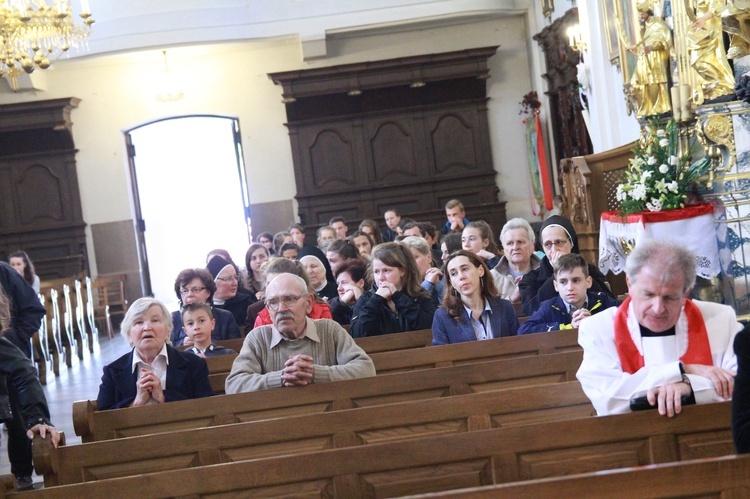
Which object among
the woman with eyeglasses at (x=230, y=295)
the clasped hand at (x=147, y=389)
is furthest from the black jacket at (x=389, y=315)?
the woman with eyeglasses at (x=230, y=295)

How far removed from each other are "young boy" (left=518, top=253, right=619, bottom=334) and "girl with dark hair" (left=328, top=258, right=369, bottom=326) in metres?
1.52

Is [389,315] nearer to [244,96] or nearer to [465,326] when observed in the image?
[465,326]

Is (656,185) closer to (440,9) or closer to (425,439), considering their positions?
(425,439)

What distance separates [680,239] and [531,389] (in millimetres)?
4140

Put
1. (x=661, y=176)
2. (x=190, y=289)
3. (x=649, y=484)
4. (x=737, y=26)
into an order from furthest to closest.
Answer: (x=661, y=176)
(x=737, y=26)
(x=190, y=289)
(x=649, y=484)

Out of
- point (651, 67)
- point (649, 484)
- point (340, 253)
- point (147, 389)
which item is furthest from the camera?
point (651, 67)

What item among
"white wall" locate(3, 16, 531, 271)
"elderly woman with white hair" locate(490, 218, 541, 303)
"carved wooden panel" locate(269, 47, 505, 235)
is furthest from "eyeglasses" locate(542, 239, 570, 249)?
"white wall" locate(3, 16, 531, 271)

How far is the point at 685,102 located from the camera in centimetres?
756

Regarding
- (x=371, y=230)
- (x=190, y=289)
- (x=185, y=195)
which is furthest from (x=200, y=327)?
(x=185, y=195)

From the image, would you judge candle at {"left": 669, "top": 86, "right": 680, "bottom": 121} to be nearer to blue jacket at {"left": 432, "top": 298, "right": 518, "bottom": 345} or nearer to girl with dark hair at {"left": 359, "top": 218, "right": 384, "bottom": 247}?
blue jacket at {"left": 432, "top": 298, "right": 518, "bottom": 345}

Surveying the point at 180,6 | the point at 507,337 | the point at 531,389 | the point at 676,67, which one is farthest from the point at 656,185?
the point at 180,6

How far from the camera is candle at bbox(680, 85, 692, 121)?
7543 mm

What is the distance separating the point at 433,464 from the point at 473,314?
2405 millimetres

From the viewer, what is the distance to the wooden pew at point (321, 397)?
4.12m
